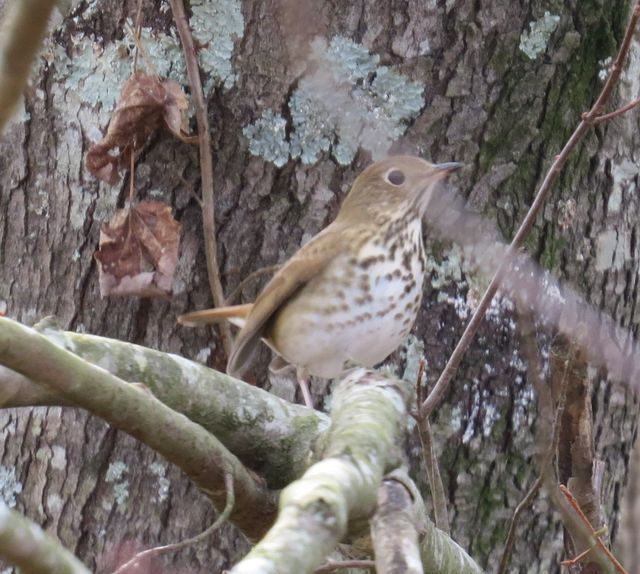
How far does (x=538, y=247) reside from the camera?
2836 mm

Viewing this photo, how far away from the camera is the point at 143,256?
2682 millimetres

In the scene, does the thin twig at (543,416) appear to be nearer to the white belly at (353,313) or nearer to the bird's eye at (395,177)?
the white belly at (353,313)

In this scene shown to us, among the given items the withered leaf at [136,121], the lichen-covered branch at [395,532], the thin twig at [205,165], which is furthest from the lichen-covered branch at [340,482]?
the withered leaf at [136,121]

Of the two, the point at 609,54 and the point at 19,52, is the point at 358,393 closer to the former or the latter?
the point at 19,52

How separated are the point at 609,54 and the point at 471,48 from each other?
0.38 m

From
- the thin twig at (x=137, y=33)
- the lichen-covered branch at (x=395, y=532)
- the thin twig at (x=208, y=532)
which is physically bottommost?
the thin twig at (x=208, y=532)

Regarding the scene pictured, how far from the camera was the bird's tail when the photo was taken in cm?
266

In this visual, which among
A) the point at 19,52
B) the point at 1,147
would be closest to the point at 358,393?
the point at 19,52

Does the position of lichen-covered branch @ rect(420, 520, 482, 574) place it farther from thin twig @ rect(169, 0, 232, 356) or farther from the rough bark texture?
thin twig @ rect(169, 0, 232, 356)

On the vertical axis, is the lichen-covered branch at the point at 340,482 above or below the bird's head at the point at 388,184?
below

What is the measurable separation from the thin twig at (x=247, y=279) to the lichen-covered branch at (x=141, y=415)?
610 millimetres

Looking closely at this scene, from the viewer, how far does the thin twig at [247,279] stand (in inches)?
109

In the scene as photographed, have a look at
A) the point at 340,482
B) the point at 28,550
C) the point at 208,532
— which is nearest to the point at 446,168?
the point at 208,532

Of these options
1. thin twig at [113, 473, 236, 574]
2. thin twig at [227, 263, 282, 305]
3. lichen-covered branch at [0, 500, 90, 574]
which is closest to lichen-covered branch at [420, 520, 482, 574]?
thin twig at [113, 473, 236, 574]
